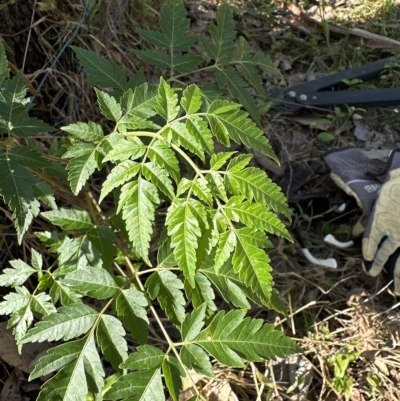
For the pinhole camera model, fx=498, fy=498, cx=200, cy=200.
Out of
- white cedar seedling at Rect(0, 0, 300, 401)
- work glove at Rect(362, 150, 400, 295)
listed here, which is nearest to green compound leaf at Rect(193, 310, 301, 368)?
white cedar seedling at Rect(0, 0, 300, 401)

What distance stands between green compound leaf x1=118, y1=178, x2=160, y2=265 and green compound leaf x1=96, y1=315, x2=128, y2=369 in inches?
8.6

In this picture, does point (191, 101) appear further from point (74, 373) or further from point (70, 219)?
point (74, 373)

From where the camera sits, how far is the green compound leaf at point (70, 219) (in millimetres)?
1295

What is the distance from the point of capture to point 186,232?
0.96 m

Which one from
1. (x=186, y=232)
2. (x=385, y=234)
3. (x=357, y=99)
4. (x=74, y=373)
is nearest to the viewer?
(x=186, y=232)

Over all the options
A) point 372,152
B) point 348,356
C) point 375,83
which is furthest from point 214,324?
point 375,83

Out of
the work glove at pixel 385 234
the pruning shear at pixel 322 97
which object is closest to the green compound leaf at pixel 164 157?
the work glove at pixel 385 234

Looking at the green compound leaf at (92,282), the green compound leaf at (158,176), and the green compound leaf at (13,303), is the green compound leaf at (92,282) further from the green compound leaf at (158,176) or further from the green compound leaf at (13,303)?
the green compound leaf at (158,176)

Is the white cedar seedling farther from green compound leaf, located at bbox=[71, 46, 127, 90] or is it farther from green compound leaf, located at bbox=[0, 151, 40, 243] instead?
green compound leaf, located at bbox=[71, 46, 127, 90]

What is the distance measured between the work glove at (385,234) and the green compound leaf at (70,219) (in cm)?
134

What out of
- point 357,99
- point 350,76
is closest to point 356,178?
point 357,99

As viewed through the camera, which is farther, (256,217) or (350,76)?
(350,76)

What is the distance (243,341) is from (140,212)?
0.36 meters

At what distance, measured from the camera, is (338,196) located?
246 centimetres
